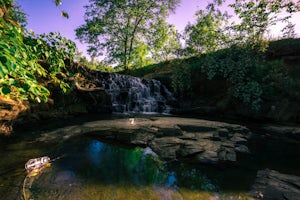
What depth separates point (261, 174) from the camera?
315 cm

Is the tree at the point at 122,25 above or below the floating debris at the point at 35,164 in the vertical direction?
above

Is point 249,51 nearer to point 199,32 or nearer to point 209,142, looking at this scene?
point 199,32

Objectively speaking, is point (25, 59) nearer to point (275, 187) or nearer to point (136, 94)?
Result: point (275, 187)

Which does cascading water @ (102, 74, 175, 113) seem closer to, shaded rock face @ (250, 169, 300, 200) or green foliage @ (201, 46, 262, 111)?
green foliage @ (201, 46, 262, 111)

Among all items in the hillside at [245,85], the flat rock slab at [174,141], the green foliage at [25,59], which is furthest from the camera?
the hillside at [245,85]

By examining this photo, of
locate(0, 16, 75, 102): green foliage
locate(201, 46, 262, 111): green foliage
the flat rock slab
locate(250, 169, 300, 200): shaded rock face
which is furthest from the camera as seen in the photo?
locate(201, 46, 262, 111): green foliage

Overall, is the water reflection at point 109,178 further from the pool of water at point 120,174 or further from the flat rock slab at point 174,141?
the flat rock slab at point 174,141

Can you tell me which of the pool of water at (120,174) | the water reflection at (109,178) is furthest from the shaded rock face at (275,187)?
the water reflection at (109,178)

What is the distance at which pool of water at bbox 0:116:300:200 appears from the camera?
246cm

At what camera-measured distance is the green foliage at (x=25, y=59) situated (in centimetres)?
91

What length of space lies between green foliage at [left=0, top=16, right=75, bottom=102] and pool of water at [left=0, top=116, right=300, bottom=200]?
157 centimetres

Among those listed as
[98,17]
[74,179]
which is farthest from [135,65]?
[74,179]

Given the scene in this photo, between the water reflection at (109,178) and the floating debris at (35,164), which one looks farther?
the floating debris at (35,164)

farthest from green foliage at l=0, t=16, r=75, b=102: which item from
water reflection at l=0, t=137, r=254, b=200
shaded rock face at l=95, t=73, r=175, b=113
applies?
shaded rock face at l=95, t=73, r=175, b=113
